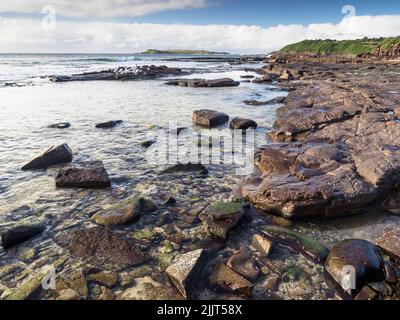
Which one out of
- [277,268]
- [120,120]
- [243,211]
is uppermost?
[120,120]

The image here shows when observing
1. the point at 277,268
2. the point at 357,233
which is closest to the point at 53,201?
the point at 277,268

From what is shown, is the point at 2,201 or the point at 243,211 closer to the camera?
the point at 243,211

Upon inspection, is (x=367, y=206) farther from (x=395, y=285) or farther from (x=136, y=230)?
(x=136, y=230)

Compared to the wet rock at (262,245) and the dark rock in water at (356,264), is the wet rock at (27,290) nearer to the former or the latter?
the wet rock at (262,245)

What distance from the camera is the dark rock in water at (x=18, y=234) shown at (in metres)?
4.78

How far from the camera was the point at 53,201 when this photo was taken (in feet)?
20.5

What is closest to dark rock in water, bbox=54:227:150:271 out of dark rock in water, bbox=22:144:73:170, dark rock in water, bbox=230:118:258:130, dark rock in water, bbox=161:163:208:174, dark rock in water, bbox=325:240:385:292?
dark rock in water, bbox=325:240:385:292

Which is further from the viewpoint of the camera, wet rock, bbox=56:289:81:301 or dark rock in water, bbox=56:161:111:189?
dark rock in water, bbox=56:161:111:189

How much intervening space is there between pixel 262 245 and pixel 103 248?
2409 millimetres

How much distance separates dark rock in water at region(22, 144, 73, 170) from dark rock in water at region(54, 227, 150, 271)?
141 inches

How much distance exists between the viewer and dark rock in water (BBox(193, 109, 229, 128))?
12.7m

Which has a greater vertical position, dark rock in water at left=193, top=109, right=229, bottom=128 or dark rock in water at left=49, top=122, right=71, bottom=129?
dark rock in water at left=193, top=109, right=229, bottom=128

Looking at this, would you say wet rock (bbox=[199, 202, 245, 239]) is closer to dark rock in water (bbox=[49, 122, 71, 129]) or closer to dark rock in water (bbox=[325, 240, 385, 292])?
dark rock in water (bbox=[325, 240, 385, 292])

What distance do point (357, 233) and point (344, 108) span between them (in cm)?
890
